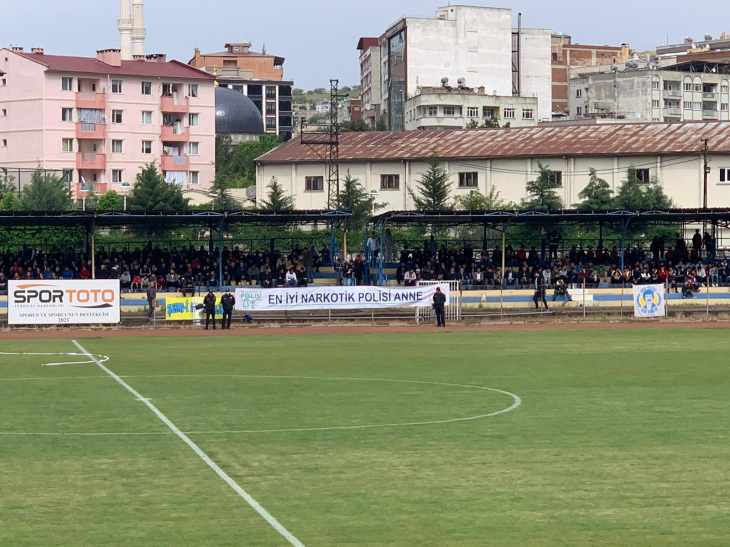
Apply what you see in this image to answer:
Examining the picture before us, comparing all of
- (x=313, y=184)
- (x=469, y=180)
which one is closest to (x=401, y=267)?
(x=469, y=180)

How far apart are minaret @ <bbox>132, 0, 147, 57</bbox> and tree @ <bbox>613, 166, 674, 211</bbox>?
199ft

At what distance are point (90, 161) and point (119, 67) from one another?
9774mm

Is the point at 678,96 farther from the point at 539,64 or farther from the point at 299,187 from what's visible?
the point at 299,187

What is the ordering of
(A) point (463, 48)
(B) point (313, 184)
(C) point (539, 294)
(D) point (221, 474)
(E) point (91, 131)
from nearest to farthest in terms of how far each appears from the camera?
(D) point (221, 474), (C) point (539, 294), (B) point (313, 184), (E) point (91, 131), (A) point (463, 48)

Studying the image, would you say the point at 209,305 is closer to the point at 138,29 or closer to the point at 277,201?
the point at 277,201

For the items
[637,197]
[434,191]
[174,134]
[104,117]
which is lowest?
[637,197]

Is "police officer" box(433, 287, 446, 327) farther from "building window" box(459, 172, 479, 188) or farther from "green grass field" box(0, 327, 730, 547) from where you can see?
"building window" box(459, 172, 479, 188)

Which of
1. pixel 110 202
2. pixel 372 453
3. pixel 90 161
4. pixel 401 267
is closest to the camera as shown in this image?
pixel 372 453

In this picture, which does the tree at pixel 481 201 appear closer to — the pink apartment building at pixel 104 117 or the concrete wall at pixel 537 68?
the pink apartment building at pixel 104 117

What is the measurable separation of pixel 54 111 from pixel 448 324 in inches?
2824

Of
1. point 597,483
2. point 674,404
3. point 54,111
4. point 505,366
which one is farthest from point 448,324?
point 54,111

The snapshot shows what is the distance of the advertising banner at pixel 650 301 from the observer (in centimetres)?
4991

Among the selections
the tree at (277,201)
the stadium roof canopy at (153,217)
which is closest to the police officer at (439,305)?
the stadium roof canopy at (153,217)

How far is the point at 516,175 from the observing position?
318 ft
